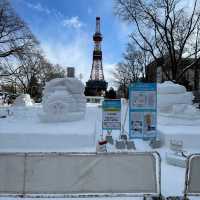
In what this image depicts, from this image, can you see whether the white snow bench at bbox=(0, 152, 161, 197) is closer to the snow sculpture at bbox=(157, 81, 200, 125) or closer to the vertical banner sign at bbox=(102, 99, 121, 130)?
the vertical banner sign at bbox=(102, 99, 121, 130)

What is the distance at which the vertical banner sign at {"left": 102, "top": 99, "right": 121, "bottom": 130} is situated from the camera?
6844 mm

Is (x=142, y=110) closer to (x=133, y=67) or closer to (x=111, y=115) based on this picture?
(x=111, y=115)

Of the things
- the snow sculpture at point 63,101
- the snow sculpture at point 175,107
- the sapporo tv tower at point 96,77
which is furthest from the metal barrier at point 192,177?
the sapporo tv tower at point 96,77

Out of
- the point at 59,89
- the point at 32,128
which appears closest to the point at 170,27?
the point at 59,89

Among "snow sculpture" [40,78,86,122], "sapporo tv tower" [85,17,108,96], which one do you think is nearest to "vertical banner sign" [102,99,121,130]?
"snow sculpture" [40,78,86,122]

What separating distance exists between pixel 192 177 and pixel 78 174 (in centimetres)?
177

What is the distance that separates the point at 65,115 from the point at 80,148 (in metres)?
2.22

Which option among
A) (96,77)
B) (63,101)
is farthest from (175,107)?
(96,77)

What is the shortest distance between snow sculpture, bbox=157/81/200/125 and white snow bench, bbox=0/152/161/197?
5394mm

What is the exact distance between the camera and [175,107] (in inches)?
368

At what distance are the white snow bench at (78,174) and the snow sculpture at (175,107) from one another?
539 centimetres

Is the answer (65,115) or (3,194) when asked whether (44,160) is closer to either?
(3,194)

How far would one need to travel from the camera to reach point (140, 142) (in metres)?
7.74

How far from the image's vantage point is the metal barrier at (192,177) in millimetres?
3659
